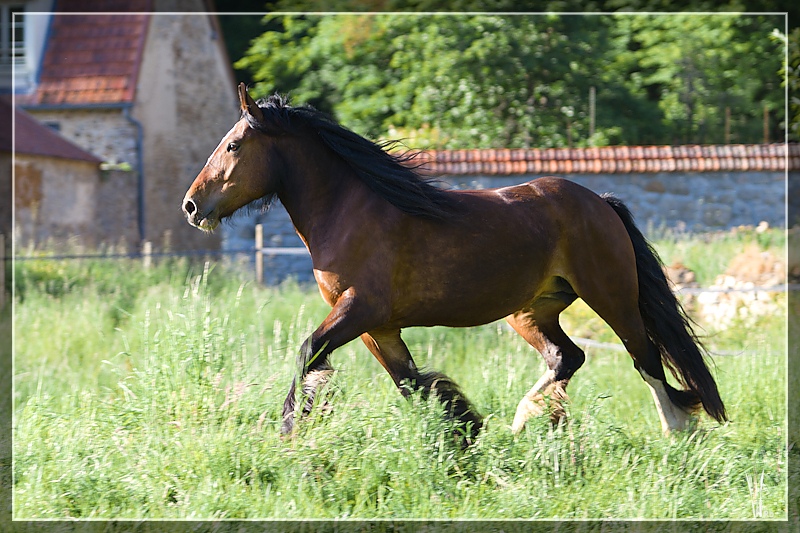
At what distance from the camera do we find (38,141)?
51.9 feet

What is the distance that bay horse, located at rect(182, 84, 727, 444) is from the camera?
433 centimetres

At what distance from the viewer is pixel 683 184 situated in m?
13.4

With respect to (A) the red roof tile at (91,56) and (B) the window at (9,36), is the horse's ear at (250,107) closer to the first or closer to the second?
(A) the red roof tile at (91,56)

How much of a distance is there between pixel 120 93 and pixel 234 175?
1359 centimetres

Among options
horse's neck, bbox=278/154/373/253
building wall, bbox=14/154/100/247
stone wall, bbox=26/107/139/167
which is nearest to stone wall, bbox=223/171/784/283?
building wall, bbox=14/154/100/247

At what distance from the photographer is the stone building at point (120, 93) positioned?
1695 centimetres

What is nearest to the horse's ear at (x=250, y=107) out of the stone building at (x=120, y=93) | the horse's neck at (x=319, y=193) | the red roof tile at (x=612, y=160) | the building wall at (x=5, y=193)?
the horse's neck at (x=319, y=193)

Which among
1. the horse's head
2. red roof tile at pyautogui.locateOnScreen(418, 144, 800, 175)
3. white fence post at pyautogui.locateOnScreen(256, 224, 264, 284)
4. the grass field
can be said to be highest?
red roof tile at pyautogui.locateOnScreen(418, 144, 800, 175)

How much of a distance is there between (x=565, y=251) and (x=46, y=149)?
13.1 metres

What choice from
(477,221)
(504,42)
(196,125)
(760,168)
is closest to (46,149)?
(196,125)

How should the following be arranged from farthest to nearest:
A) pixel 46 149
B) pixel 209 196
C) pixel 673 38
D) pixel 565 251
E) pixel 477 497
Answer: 1. pixel 673 38
2. pixel 46 149
3. pixel 565 251
4. pixel 209 196
5. pixel 477 497

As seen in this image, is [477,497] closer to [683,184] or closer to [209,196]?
[209,196]

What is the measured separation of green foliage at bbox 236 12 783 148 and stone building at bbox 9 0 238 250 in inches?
116

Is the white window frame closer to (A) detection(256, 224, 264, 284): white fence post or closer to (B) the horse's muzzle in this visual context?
(A) detection(256, 224, 264, 284): white fence post
